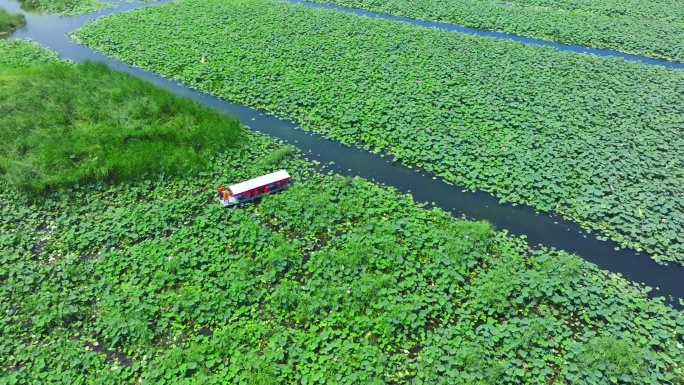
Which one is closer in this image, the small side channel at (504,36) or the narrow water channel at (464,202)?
the narrow water channel at (464,202)

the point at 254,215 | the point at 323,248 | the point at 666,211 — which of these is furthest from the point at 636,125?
the point at 254,215

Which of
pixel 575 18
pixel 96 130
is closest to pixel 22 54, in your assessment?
pixel 96 130

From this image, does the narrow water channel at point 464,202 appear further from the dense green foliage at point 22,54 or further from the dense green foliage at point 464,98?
the dense green foliage at point 22,54

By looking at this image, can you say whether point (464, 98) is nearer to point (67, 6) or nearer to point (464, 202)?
Result: point (464, 202)

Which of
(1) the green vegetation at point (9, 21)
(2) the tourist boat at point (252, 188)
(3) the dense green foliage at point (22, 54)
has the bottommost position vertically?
(2) the tourist boat at point (252, 188)

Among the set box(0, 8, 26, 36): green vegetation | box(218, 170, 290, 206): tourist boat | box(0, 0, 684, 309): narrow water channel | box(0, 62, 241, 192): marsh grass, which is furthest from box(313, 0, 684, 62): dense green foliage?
box(0, 8, 26, 36): green vegetation

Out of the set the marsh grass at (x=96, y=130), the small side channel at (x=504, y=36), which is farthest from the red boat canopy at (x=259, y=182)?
the small side channel at (x=504, y=36)
